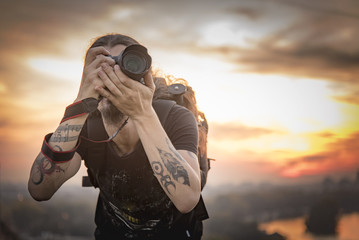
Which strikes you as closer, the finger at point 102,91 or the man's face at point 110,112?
the finger at point 102,91

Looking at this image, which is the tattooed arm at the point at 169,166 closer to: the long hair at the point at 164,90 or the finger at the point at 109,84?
the finger at the point at 109,84

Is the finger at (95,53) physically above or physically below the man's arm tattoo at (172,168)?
above

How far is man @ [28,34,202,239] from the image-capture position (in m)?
2.47

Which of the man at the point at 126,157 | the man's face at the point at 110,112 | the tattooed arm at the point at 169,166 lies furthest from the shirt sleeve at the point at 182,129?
the man's face at the point at 110,112

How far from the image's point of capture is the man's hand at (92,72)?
256cm

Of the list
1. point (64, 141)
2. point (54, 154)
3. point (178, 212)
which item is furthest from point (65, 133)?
point (178, 212)

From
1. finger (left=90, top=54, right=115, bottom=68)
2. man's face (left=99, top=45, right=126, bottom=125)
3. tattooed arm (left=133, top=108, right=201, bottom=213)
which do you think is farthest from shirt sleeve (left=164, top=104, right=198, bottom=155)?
finger (left=90, top=54, right=115, bottom=68)

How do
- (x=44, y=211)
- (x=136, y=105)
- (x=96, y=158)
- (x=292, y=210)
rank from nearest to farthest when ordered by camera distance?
(x=136, y=105) → (x=96, y=158) → (x=44, y=211) → (x=292, y=210)

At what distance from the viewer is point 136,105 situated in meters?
2.44

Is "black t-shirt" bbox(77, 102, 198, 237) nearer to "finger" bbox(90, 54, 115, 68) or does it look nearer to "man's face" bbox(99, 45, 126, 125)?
"man's face" bbox(99, 45, 126, 125)

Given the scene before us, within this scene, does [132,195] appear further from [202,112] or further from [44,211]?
[44,211]

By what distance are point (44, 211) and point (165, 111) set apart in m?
73.6

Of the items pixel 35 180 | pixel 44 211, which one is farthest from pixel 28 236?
pixel 35 180

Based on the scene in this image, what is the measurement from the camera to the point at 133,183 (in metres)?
2.98
